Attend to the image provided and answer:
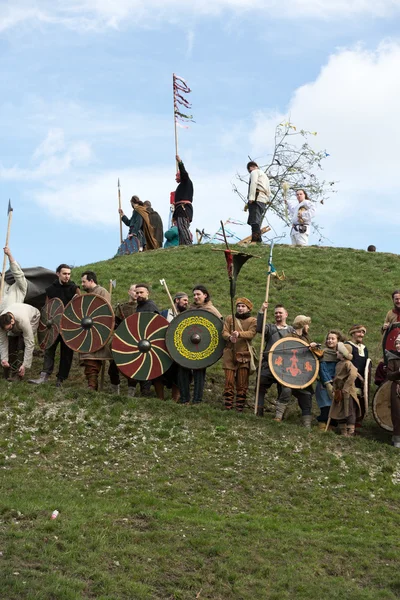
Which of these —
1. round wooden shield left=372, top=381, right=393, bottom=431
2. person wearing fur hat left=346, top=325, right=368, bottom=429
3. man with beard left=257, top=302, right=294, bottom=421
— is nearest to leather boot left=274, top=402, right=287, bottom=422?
man with beard left=257, top=302, right=294, bottom=421

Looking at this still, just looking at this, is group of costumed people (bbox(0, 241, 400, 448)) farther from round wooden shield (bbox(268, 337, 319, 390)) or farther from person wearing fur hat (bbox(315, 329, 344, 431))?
round wooden shield (bbox(268, 337, 319, 390))

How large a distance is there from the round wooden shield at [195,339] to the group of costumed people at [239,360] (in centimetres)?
12

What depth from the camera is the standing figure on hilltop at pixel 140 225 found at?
89.7 ft

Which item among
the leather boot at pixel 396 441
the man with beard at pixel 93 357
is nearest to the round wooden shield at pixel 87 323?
the man with beard at pixel 93 357

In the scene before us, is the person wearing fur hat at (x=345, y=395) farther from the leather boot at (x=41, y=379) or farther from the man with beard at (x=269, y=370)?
the leather boot at (x=41, y=379)

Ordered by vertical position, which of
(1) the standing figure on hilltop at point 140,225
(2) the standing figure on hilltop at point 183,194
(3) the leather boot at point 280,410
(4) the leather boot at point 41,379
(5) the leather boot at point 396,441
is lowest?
(5) the leather boot at point 396,441

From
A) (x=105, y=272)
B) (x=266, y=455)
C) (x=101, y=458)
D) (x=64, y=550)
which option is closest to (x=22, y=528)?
(x=64, y=550)

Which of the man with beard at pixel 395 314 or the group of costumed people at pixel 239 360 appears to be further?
the man with beard at pixel 395 314

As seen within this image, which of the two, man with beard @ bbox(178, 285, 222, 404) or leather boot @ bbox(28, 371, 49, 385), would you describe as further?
leather boot @ bbox(28, 371, 49, 385)

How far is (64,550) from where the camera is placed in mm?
10531

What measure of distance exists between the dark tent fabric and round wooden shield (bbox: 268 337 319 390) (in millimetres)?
4540

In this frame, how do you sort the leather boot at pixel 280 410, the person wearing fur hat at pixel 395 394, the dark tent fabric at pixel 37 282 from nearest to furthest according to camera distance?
the person wearing fur hat at pixel 395 394, the leather boot at pixel 280 410, the dark tent fabric at pixel 37 282

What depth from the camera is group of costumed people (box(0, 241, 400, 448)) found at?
49.9ft

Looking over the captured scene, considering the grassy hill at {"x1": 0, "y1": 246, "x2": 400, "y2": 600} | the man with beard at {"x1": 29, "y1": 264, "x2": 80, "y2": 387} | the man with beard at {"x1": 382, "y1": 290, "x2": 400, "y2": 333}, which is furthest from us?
the man with beard at {"x1": 382, "y1": 290, "x2": 400, "y2": 333}
